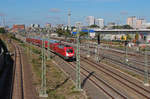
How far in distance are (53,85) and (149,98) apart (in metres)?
9.82

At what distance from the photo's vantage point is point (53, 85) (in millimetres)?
22375

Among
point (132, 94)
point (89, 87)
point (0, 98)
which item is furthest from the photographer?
point (89, 87)

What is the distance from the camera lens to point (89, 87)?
846 inches

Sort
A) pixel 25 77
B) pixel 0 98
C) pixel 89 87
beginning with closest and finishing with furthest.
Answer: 1. pixel 0 98
2. pixel 89 87
3. pixel 25 77

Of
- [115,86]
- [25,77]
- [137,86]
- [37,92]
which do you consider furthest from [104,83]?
[25,77]

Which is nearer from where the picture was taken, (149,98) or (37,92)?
(149,98)

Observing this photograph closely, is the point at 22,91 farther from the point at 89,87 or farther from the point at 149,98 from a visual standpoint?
the point at 149,98

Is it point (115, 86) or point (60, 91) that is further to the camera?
point (115, 86)

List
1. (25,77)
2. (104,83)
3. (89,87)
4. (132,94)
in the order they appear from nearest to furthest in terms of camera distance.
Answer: (132,94)
(89,87)
(104,83)
(25,77)

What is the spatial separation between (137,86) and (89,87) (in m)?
5.08

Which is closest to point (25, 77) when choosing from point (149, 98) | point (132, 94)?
point (132, 94)

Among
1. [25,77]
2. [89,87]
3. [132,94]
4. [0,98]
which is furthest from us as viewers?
[25,77]

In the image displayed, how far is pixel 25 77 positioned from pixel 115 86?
1131 centimetres

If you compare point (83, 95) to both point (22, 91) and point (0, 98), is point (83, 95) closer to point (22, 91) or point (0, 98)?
point (22, 91)
